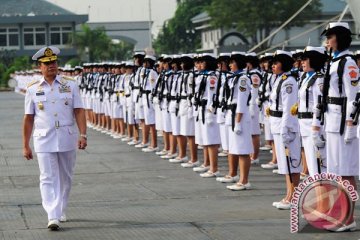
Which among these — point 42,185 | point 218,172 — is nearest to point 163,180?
point 218,172

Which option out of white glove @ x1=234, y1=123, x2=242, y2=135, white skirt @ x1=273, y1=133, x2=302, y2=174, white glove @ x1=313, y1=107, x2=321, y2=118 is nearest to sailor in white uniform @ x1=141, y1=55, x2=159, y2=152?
white glove @ x1=234, y1=123, x2=242, y2=135

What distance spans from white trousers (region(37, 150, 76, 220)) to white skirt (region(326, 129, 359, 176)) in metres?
3.08

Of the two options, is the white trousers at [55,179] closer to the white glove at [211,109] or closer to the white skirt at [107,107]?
the white glove at [211,109]

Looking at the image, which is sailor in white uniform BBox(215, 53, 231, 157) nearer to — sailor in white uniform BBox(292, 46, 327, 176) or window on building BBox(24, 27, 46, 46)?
sailor in white uniform BBox(292, 46, 327, 176)

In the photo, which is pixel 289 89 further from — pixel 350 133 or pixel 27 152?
pixel 27 152

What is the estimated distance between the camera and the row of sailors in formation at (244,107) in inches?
436

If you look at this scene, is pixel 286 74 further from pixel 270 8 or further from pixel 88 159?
pixel 270 8

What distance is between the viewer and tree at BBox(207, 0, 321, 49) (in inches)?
3201

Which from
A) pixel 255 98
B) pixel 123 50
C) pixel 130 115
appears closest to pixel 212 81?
pixel 255 98

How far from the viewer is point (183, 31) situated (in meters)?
138

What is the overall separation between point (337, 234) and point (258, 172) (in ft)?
23.6

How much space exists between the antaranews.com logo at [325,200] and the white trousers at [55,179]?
275cm

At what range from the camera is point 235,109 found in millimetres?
15414

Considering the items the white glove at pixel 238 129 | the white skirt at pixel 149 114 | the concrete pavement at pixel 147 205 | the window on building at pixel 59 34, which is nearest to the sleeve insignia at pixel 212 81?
the concrete pavement at pixel 147 205
